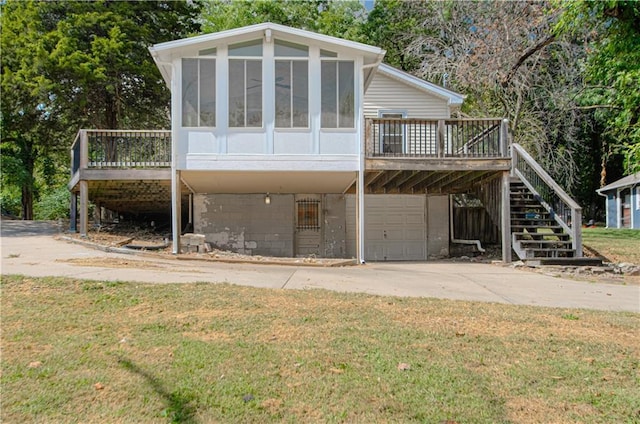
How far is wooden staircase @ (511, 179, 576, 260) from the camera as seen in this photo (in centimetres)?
1096

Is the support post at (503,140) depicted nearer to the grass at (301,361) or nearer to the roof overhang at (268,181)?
the roof overhang at (268,181)

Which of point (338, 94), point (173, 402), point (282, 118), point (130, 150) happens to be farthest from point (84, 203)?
point (173, 402)

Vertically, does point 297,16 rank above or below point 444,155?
above

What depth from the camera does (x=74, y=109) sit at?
19359mm

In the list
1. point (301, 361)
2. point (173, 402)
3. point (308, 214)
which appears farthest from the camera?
point (308, 214)

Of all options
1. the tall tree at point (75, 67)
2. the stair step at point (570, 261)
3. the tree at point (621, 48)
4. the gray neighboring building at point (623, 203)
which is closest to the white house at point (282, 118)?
the stair step at point (570, 261)

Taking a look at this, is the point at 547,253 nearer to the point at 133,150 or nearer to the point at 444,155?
the point at 444,155

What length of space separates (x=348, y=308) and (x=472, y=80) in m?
15.3

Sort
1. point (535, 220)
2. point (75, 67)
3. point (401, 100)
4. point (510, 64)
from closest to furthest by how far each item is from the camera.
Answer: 1. point (535, 220)
2. point (401, 100)
3. point (75, 67)
4. point (510, 64)

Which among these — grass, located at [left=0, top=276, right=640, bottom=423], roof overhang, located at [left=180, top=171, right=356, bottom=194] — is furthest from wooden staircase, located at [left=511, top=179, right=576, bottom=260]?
grass, located at [left=0, top=276, right=640, bottom=423]

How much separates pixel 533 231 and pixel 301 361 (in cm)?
976

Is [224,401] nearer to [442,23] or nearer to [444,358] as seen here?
[444,358]

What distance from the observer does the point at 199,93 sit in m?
11.0

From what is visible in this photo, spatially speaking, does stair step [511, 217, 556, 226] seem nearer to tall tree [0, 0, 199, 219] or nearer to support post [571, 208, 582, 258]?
support post [571, 208, 582, 258]
